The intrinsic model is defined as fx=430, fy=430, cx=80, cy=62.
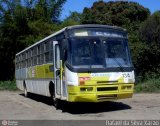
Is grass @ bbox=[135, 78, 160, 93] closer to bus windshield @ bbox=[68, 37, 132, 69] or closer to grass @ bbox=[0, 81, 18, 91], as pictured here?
bus windshield @ bbox=[68, 37, 132, 69]

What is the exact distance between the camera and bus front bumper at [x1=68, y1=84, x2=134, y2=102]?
1485 centimetres

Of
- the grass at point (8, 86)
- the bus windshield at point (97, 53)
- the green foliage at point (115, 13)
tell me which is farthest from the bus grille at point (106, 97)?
the green foliage at point (115, 13)

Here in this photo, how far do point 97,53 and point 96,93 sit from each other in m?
1.47

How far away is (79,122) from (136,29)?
27450 millimetres

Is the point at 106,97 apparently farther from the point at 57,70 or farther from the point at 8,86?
the point at 8,86

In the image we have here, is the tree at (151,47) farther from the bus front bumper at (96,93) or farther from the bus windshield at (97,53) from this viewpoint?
the bus front bumper at (96,93)

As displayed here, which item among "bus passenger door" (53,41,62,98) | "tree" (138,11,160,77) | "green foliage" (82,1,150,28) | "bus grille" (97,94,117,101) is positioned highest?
"green foliage" (82,1,150,28)

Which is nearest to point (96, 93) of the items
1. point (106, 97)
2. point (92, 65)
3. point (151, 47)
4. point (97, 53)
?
point (106, 97)

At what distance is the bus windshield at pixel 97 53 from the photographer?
1522cm

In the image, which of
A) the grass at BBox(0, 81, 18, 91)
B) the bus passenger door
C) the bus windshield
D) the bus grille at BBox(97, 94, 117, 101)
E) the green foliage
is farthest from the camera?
the green foliage

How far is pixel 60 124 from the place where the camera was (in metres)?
12.5

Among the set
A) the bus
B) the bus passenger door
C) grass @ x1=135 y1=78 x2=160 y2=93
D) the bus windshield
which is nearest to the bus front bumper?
the bus

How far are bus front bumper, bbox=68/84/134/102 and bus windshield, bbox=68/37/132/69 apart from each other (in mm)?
762

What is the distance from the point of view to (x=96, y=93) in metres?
14.9
